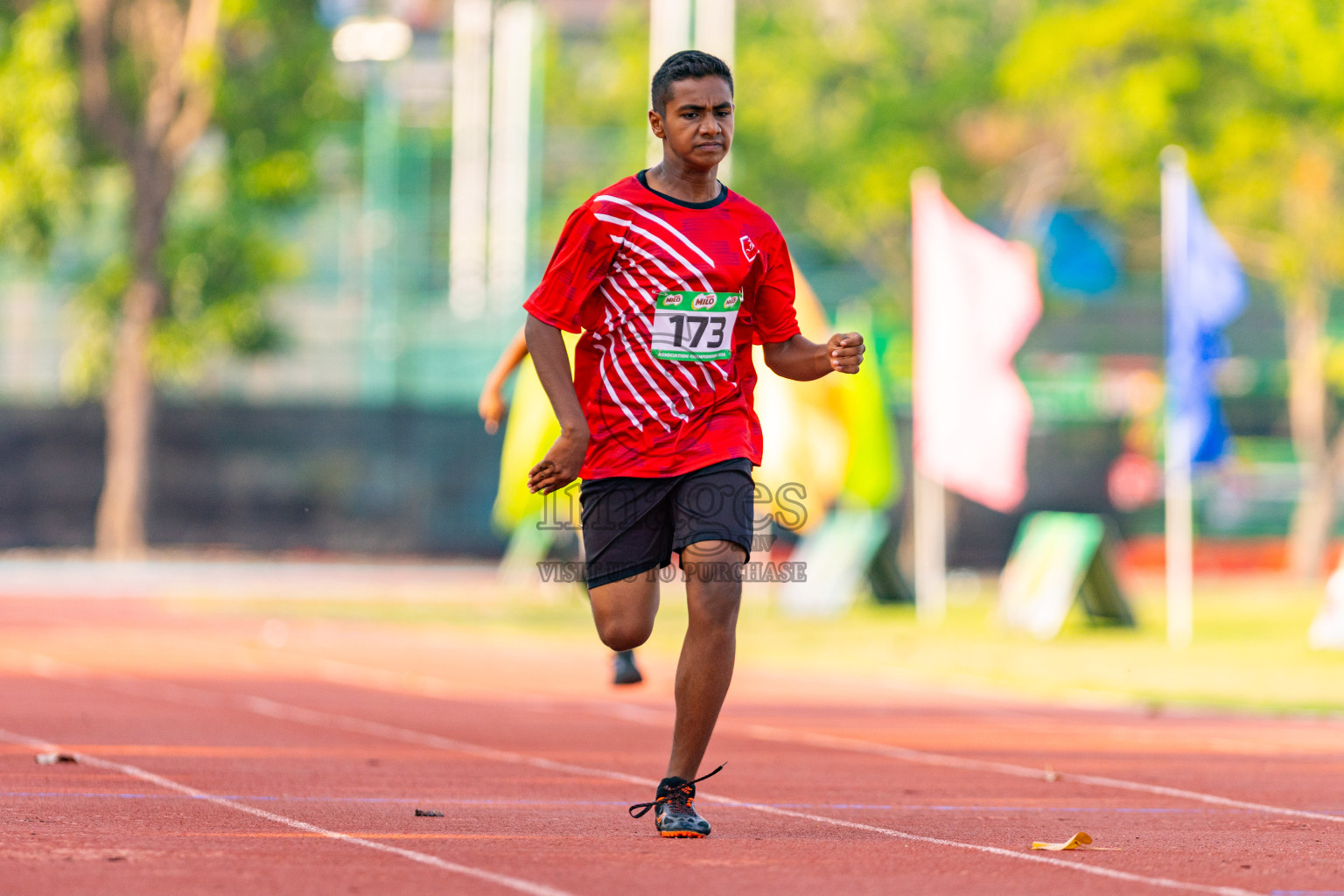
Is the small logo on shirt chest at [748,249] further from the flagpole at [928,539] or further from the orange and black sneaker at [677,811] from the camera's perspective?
the flagpole at [928,539]

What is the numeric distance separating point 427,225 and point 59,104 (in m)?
9.76

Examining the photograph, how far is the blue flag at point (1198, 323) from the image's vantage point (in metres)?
18.2

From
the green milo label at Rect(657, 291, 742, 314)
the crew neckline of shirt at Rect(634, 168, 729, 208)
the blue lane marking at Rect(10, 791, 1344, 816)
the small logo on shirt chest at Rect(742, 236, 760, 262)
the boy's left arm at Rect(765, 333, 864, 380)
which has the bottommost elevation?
the blue lane marking at Rect(10, 791, 1344, 816)

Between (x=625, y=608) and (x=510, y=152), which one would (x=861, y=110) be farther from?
(x=625, y=608)

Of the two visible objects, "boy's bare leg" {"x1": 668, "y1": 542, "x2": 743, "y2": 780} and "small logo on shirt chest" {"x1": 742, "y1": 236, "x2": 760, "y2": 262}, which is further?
"small logo on shirt chest" {"x1": 742, "y1": 236, "x2": 760, "y2": 262}

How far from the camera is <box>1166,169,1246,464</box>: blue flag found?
59.7 feet

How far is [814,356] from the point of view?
6.46 metres

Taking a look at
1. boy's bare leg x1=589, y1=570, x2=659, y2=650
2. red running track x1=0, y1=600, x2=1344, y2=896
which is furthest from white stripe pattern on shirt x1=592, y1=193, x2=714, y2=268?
red running track x1=0, y1=600, x2=1344, y2=896

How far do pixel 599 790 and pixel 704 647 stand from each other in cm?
163

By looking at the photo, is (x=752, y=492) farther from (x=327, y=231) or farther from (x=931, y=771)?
(x=327, y=231)

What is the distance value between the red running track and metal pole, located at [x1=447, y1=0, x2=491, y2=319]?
22.8 meters

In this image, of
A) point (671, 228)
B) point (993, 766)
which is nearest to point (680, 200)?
point (671, 228)

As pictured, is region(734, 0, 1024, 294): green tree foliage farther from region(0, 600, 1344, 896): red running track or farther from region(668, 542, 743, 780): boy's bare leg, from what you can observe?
region(668, 542, 743, 780): boy's bare leg

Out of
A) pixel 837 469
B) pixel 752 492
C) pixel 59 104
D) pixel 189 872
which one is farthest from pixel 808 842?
pixel 59 104
